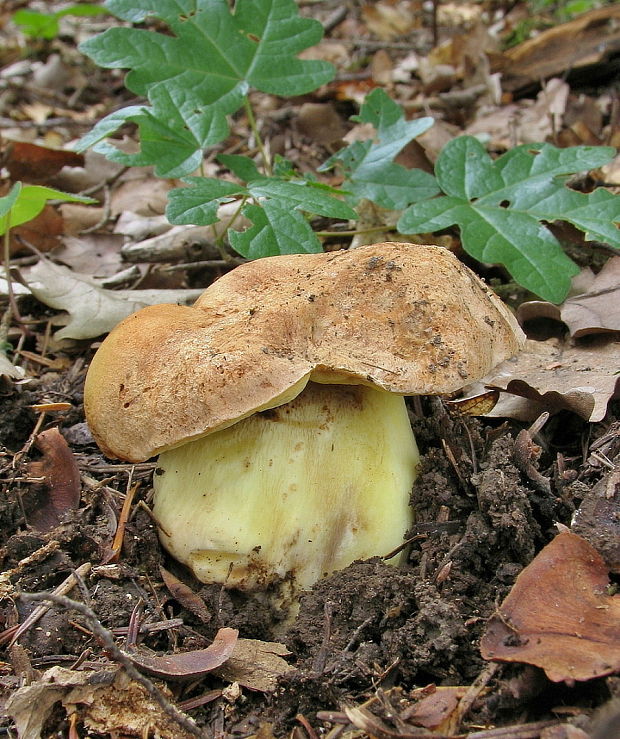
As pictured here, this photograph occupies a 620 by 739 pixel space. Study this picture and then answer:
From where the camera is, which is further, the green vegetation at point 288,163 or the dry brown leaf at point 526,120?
the dry brown leaf at point 526,120

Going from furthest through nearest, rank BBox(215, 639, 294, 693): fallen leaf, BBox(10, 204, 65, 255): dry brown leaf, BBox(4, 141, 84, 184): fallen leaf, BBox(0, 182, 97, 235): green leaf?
BBox(4, 141, 84, 184): fallen leaf, BBox(10, 204, 65, 255): dry brown leaf, BBox(0, 182, 97, 235): green leaf, BBox(215, 639, 294, 693): fallen leaf

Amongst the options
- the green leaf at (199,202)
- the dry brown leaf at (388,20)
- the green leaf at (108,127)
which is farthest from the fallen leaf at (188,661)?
the dry brown leaf at (388,20)

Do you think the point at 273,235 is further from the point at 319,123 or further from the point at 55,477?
the point at 319,123

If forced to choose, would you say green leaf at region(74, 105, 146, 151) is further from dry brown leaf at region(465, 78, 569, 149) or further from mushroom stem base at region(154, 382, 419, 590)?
dry brown leaf at region(465, 78, 569, 149)

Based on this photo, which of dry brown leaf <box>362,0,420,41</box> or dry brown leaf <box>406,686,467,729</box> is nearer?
dry brown leaf <box>406,686,467,729</box>

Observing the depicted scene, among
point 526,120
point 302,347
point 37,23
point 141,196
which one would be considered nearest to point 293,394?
point 302,347

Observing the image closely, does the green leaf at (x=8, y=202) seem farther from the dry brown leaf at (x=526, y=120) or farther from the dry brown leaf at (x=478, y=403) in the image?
the dry brown leaf at (x=526, y=120)

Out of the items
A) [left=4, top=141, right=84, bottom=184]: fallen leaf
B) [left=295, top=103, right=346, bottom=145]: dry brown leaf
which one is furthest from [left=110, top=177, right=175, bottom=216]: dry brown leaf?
[left=295, top=103, right=346, bottom=145]: dry brown leaf
